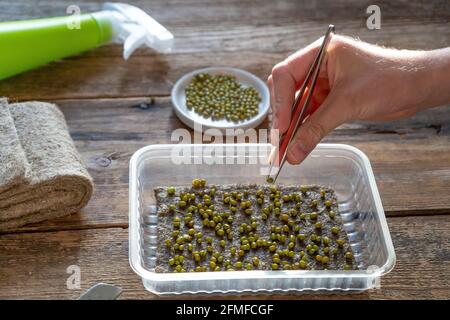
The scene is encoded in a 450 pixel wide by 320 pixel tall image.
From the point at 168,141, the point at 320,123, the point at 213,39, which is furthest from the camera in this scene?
the point at 213,39

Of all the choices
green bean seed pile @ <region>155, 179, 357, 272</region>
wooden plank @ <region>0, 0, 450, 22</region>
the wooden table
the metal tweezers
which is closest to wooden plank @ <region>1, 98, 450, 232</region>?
the wooden table

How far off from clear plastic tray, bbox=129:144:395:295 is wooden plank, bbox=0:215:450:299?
3 centimetres

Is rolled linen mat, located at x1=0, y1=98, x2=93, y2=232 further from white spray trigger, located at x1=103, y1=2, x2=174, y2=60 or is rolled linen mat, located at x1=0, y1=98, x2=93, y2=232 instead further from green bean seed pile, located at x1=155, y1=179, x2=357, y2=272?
white spray trigger, located at x1=103, y1=2, x2=174, y2=60

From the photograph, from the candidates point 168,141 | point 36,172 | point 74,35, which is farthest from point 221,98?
point 36,172

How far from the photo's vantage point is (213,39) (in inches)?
62.6

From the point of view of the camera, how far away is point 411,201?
1.18m

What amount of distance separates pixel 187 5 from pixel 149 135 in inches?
21.6

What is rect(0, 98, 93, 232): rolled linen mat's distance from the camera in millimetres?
1008

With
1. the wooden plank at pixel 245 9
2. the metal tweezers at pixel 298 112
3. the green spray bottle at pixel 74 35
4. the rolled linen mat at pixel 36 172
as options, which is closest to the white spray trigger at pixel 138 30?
the green spray bottle at pixel 74 35

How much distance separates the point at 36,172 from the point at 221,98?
0.50 meters

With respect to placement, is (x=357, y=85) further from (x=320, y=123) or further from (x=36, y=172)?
(x=36, y=172)

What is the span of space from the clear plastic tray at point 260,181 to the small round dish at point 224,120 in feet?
0.47

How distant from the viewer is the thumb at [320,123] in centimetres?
100

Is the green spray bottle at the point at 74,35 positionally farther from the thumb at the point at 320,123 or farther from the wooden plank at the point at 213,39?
the thumb at the point at 320,123
